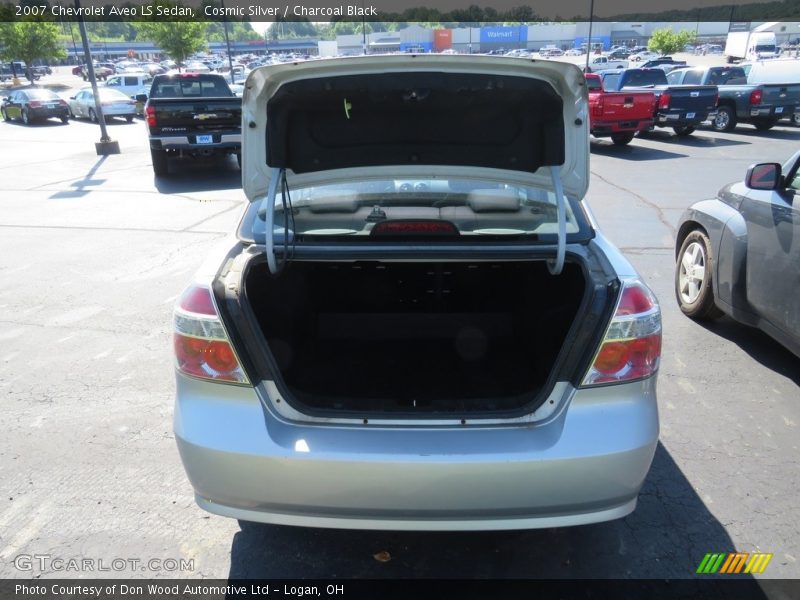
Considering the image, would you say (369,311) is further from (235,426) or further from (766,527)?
(766,527)

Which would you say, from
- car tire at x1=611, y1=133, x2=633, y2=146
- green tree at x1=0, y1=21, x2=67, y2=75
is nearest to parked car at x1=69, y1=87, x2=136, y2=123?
green tree at x1=0, y1=21, x2=67, y2=75

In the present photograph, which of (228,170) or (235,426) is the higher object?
(235,426)

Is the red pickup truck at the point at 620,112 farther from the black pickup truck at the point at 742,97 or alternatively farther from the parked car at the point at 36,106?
the parked car at the point at 36,106

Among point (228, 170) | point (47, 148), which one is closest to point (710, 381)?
point (228, 170)

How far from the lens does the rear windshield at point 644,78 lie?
17.8 m

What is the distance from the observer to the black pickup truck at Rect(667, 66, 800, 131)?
16.6 m

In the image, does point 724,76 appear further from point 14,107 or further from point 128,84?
point 128,84

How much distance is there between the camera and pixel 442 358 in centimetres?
314

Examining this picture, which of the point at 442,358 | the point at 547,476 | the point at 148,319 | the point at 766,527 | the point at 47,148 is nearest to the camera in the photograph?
the point at 547,476

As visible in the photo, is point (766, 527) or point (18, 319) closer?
point (766, 527)

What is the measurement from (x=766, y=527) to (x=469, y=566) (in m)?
1.37

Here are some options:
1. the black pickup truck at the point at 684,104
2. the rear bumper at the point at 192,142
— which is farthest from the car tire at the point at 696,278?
the black pickup truck at the point at 684,104

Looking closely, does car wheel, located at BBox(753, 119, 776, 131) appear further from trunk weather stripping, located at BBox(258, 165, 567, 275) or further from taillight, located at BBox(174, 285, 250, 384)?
taillight, located at BBox(174, 285, 250, 384)

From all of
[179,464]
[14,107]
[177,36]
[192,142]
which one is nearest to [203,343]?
[179,464]
